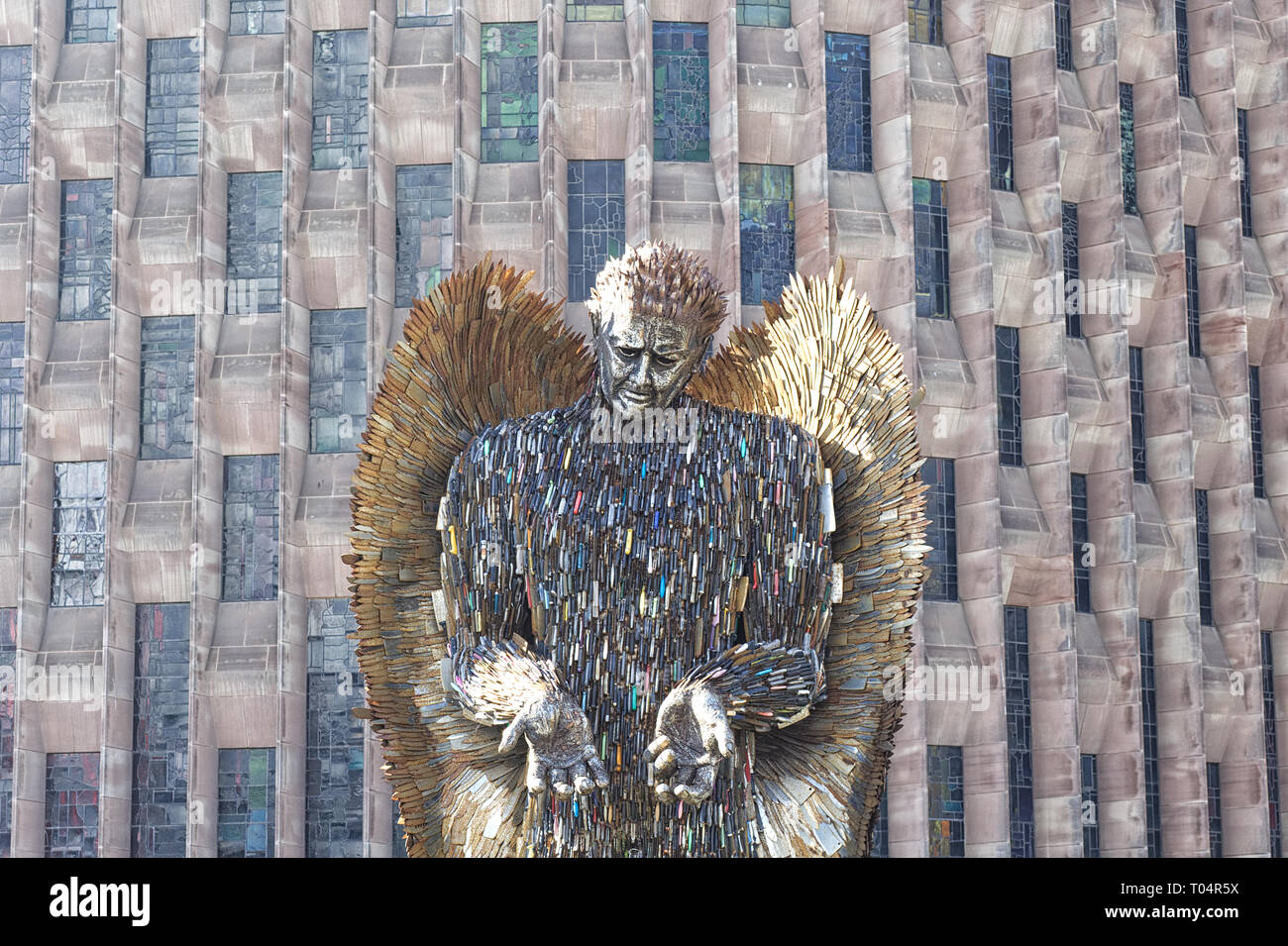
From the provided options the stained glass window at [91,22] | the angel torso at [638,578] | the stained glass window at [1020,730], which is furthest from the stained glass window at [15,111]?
the angel torso at [638,578]

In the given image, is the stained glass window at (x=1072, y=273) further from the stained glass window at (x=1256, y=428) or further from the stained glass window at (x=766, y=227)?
the stained glass window at (x=766, y=227)

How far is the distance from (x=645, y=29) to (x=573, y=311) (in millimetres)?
5155

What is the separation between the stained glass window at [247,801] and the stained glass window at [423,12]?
13.0m

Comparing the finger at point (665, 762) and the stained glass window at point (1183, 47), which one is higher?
the stained glass window at point (1183, 47)

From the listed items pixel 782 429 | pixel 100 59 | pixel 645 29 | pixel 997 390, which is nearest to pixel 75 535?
pixel 100 59

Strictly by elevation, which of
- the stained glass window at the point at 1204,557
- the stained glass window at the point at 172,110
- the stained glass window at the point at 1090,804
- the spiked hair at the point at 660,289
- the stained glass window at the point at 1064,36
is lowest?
the stained glass window at the point at 1090,804

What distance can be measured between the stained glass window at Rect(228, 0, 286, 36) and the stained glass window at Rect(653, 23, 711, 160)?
22.2 feet

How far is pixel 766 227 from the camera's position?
33.1 m

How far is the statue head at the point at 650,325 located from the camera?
25.3 ft

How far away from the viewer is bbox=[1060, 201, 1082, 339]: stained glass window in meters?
35.5

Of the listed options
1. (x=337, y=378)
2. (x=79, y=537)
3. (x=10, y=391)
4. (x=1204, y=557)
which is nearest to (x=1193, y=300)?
(x=1204, y=557)

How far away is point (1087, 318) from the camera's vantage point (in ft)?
116

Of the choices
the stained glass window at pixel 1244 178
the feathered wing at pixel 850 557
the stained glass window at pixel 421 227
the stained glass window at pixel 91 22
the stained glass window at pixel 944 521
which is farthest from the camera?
the stained glass window at pixel 1244 178
